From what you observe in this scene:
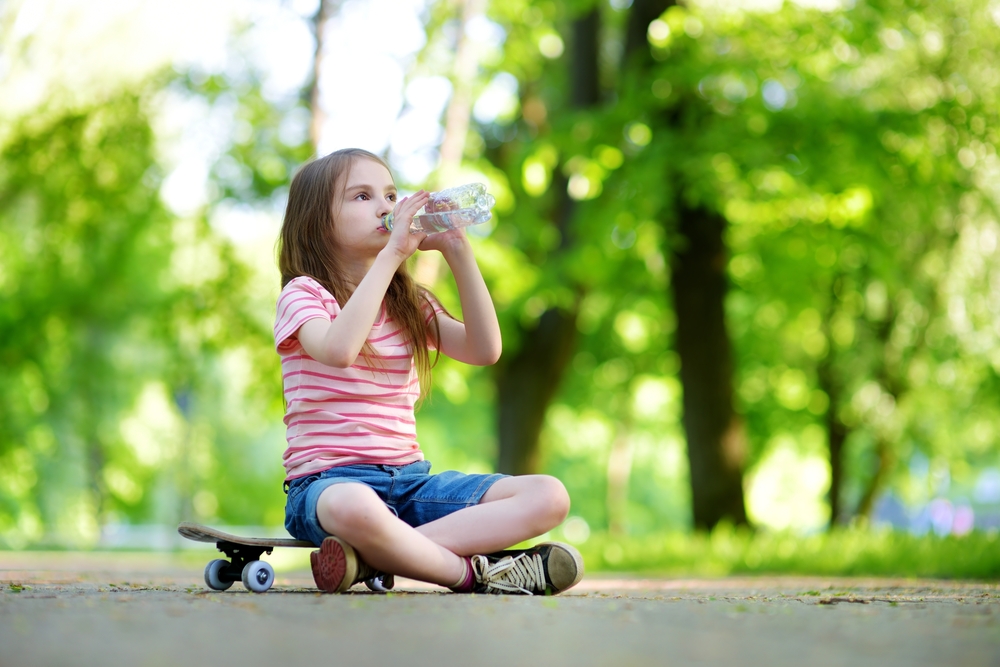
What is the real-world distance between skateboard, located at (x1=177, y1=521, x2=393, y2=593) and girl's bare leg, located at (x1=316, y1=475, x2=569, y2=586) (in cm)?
22

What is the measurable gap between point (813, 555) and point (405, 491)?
167 inches

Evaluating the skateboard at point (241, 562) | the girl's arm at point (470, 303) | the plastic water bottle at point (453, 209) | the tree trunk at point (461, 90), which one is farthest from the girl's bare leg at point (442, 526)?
the tree trunk at point (461, 90)

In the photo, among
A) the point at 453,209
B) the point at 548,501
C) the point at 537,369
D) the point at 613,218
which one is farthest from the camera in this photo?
the point at 537,369

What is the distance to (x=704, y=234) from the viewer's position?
855cm

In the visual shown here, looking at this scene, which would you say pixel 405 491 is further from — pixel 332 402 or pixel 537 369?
pixel 537 369

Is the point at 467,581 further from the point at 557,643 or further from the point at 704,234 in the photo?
the point at 704,234

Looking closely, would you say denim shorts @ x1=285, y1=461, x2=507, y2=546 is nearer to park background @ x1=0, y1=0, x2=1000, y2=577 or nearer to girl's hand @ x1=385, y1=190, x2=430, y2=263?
girl's hand @ x1=385, y1=190, x2=430, y2=263

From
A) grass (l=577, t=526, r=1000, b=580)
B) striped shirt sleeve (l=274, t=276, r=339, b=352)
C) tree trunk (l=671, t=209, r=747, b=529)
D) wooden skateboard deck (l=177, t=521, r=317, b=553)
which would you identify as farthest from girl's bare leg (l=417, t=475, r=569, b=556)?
tree trunk (l=671, t=209, r=747, b=529)

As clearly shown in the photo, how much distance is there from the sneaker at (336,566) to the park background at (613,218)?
419 centimetres

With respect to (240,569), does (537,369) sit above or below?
above

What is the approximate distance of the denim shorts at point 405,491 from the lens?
3014 millimetres

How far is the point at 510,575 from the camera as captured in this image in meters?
2.90

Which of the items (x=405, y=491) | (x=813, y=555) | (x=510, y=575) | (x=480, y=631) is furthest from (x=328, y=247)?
(x=813, y=555)

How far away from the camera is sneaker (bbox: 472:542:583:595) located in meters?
2.89
